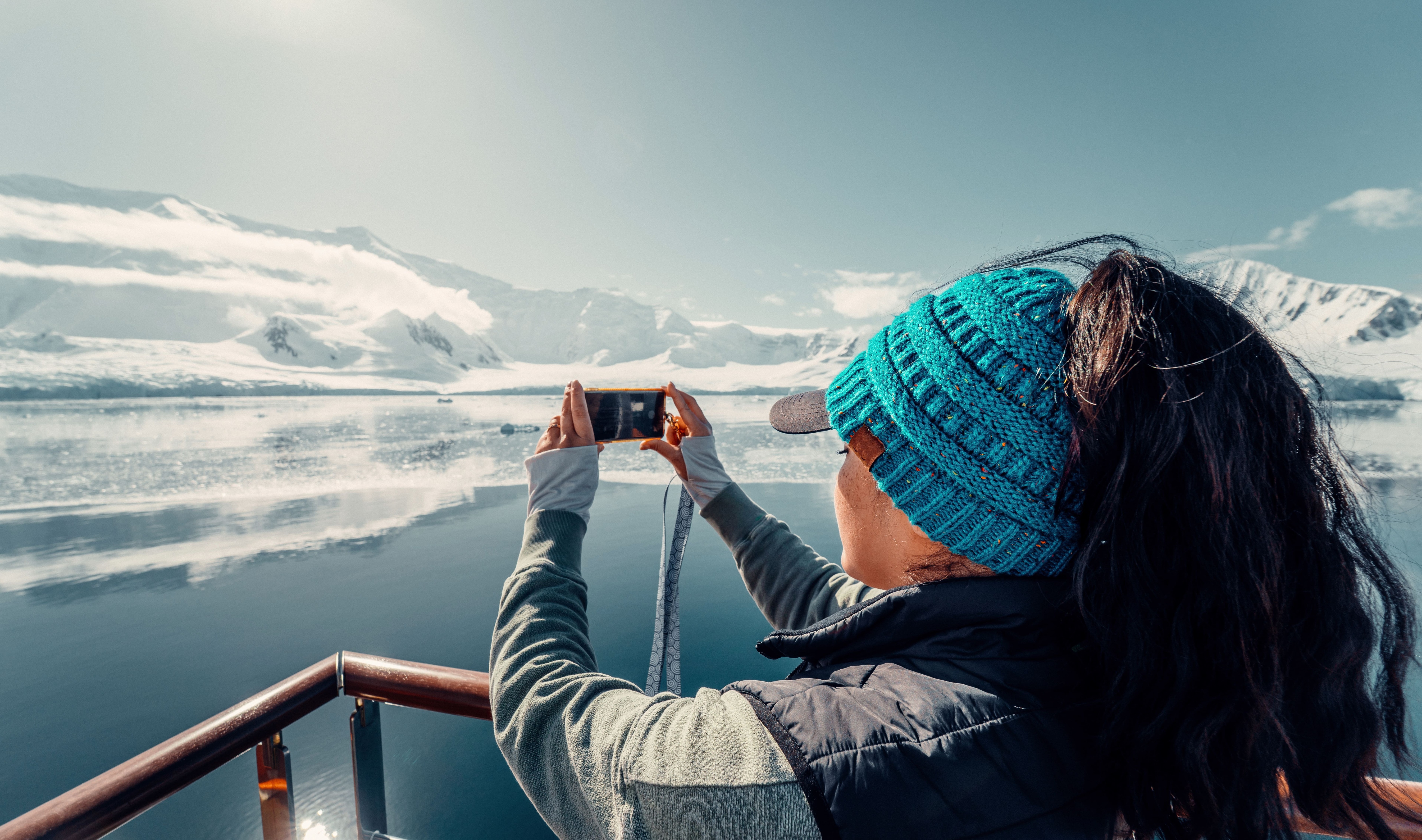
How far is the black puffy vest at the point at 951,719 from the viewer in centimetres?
36

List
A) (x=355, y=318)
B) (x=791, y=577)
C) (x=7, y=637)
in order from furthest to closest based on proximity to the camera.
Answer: (x=355, y=318)
(x=7, y=637)
(x=791, y=577)

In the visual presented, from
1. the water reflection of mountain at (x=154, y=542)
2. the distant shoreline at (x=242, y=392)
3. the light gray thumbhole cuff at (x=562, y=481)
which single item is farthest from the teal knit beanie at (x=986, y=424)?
the distant shoreline at (x=242, y=392)

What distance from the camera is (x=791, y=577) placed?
3.20 feet

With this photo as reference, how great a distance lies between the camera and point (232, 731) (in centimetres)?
81

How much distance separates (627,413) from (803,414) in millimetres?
378

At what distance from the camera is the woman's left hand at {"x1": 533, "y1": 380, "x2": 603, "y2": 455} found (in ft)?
2.67

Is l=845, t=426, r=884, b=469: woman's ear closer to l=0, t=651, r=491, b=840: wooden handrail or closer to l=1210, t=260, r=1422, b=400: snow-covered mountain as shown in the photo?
l=1210, t=260, r=1422, b=400: snow-covered mountain

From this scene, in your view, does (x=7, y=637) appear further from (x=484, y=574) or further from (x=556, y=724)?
(x=556, y=724)

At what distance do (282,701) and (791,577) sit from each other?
0.84 m

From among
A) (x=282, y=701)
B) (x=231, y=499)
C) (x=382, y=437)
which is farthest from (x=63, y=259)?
(x=282, y=701)

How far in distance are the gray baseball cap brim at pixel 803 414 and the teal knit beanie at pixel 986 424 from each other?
0.15 metres

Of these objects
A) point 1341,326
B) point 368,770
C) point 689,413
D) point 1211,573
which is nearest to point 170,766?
point 368,770

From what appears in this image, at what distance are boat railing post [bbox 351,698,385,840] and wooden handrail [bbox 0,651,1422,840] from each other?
5 cm

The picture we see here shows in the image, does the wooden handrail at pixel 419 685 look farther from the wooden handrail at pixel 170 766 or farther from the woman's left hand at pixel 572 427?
the woman's left hand at pixel 572 427
